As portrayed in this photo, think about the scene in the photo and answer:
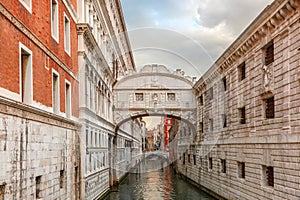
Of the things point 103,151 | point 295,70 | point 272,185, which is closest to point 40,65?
point 295,70

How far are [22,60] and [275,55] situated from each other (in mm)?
7242

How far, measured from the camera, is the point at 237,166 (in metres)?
16.5

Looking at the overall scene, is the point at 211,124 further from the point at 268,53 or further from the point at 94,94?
the point at 268,53

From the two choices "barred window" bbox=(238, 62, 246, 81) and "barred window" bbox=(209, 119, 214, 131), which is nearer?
"barred window" bbox=(238, 62, 246, 81)

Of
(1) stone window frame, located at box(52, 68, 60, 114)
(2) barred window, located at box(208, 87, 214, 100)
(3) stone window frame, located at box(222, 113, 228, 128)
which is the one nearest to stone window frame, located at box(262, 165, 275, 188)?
(3) stone window frame, located at box(222, 113, 228, 128)

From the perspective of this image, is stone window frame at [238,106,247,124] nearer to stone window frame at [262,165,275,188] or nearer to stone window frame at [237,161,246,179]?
stone window frame at [237,161,246,179]

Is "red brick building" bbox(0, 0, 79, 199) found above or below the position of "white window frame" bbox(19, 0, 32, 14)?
below

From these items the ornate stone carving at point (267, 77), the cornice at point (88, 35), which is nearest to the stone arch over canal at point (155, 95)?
the cornice at point (88, 35)

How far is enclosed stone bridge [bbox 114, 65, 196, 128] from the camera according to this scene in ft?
92.7

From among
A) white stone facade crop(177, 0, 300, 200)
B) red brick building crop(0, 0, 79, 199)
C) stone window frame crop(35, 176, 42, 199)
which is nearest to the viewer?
red brick building crop(0, 0, 79, 199)

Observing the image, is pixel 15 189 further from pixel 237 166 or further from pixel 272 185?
pixel 237 166

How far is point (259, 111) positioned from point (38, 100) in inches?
295

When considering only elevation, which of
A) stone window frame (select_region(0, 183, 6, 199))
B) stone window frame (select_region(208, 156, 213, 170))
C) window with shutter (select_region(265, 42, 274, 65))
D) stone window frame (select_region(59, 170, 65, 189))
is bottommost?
stone window frame (select_region(208, 156, 213, 170))

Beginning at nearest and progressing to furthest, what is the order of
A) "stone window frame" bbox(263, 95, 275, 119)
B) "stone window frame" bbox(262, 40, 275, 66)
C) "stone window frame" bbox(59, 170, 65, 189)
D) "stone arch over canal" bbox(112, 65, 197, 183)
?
"stone window frame" bbox(59, 170, 65, 189)
"stone window frame" bbox(263, 95, 275, 119)
"stone window frame" bbox(262, 40, 275, 66)
"stone arch over canal" bbox(112, 65, 197, 183)
